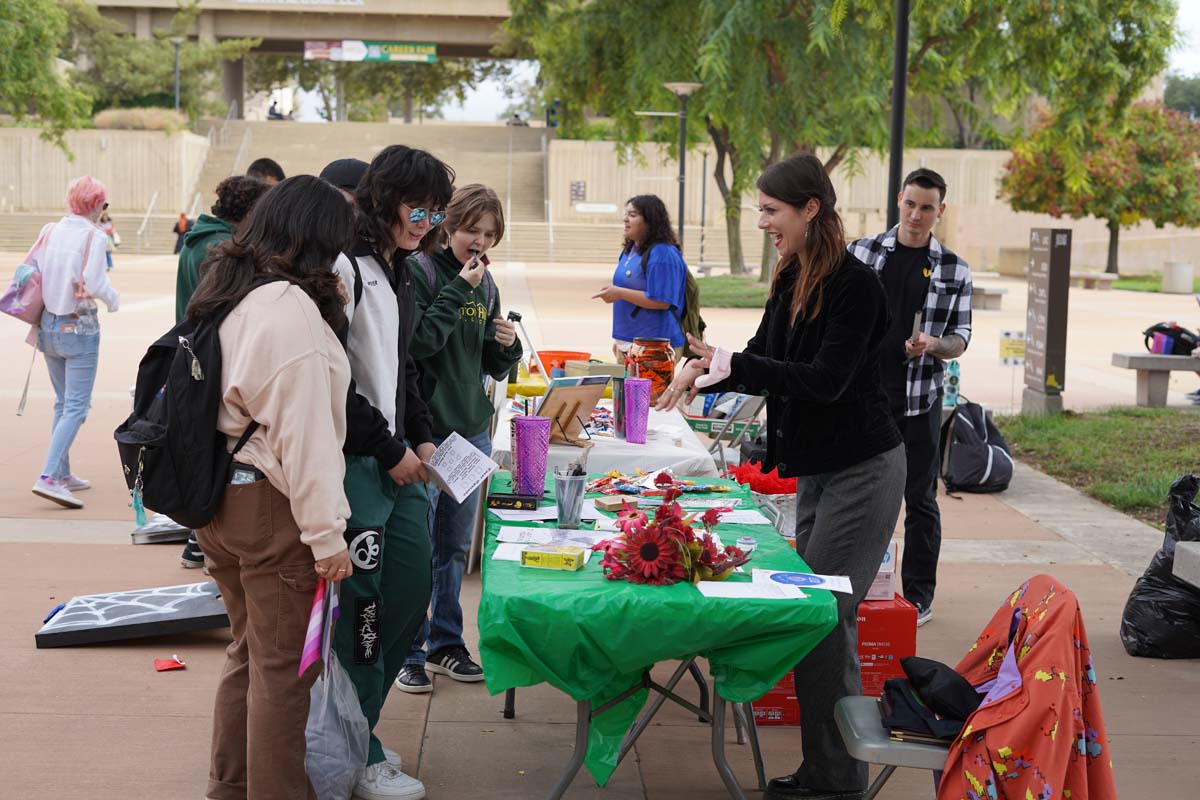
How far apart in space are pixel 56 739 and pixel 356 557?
1551 mm

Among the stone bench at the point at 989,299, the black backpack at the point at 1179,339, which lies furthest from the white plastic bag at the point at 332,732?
the stone bench at the point at 989,299

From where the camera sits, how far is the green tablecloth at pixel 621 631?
10.4ft

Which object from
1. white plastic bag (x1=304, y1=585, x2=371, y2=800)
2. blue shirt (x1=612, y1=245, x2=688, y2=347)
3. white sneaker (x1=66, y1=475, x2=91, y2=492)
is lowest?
white sneaker (x1=66, y1=475, x2=91, y2=492)

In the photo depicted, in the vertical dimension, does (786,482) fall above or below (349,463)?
below

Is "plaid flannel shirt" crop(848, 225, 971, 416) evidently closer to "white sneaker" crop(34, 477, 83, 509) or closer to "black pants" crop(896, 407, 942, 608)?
"black pants" crop(896, 407, 942, 608)

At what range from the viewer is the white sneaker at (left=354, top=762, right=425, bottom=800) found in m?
3.80

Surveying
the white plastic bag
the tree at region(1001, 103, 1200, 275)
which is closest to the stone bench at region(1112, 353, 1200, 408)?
the white plastic bag

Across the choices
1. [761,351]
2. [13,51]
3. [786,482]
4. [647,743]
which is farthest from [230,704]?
[13,51]

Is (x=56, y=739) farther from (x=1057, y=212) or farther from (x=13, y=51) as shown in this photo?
(x=1057, y=212)

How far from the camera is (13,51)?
26.5 metres

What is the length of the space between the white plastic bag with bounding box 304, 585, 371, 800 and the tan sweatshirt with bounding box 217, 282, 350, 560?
59 cm

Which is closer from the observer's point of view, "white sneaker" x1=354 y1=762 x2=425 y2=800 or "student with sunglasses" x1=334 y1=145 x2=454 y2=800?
"student with sunglasses" x1=334 y1=145 x2=454 y2=800

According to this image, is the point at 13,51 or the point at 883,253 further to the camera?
the point at 13,51

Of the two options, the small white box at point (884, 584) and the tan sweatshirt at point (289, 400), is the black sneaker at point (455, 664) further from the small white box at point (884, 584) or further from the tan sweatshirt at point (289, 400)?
the tan sweatshirt at point (289, 400)
